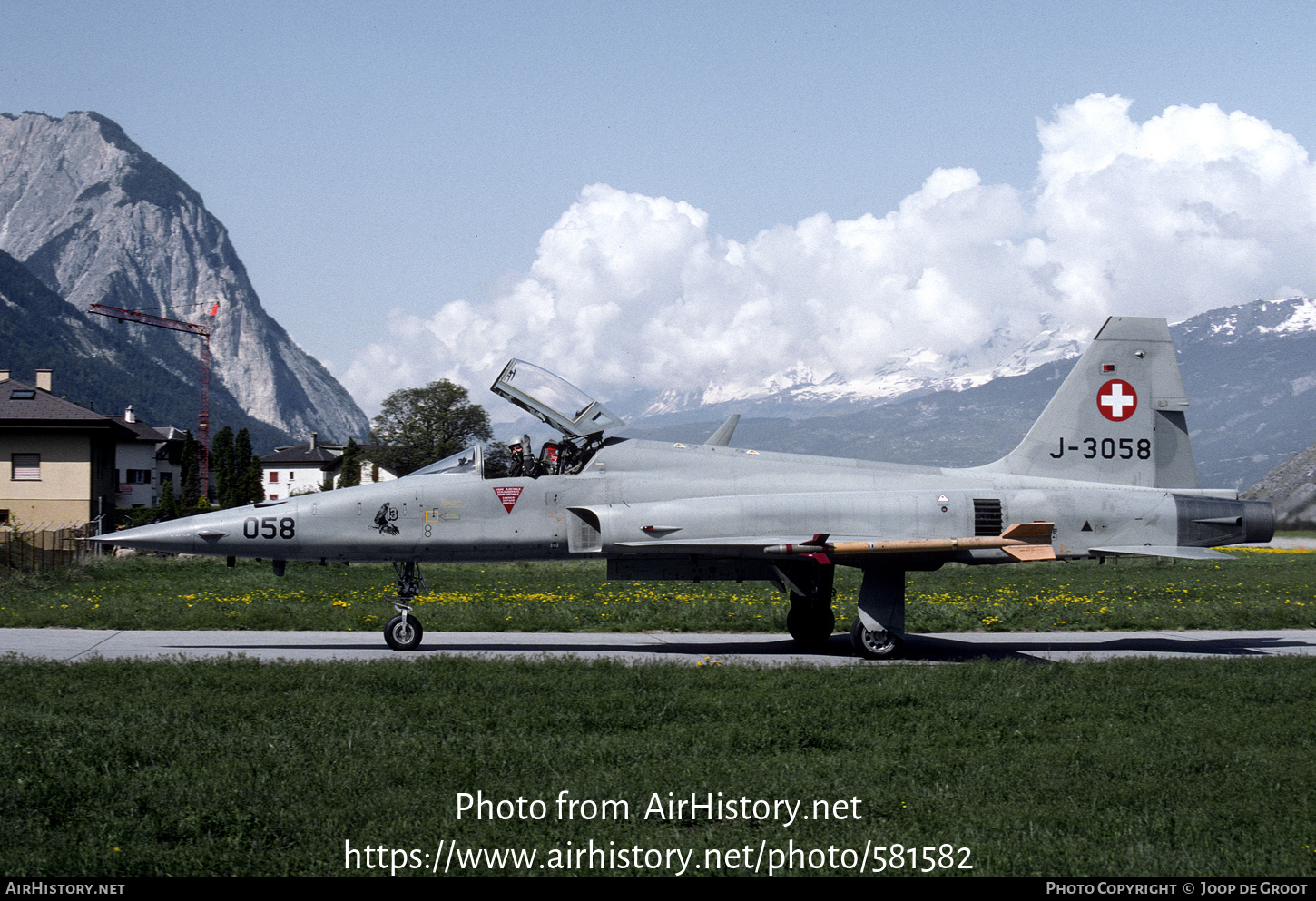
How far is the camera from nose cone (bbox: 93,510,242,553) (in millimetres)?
14172

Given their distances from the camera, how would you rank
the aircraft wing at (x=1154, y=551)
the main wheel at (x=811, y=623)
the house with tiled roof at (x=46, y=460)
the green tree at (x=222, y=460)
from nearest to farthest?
the aircraft wing at (x=1154, y=551)
the main wheel at (x=811, y=623)
the house with tiled roof at (x=46, y=460)
the green tree at (x=222, y=460)

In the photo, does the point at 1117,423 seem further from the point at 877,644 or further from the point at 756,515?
the point at 756,515

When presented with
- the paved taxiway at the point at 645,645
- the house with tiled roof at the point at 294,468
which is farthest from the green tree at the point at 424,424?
the paved taxiway at the point at 645,645

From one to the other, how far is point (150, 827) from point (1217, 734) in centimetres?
800

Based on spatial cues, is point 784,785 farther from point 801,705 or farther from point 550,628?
point 550,628

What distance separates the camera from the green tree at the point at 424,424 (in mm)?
115062

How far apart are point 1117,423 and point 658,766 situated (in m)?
11.5

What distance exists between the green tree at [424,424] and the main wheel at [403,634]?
99729mm

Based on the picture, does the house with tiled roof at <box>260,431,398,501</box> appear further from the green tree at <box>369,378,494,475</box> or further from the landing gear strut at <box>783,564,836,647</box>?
the landing gear strut at <box>783,564,836,647</box>

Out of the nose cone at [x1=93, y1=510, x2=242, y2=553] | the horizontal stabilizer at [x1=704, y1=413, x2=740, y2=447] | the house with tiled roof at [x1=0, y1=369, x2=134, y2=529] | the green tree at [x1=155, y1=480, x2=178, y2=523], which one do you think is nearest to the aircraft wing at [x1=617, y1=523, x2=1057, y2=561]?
the horizontal stabilizer at [x1=704, y1=413, x2=740, y2=447]

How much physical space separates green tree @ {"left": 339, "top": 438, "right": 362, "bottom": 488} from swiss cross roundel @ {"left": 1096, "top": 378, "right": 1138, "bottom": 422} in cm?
8786

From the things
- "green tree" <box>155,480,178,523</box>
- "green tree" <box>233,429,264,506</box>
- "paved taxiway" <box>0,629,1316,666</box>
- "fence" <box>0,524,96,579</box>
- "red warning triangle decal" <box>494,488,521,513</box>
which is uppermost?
"green tree" <box>233,429,264,506</box>

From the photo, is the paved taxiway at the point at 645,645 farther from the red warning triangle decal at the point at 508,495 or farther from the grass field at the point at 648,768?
the grass field at the point at 648,768

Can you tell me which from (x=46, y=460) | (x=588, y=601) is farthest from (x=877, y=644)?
(x=46, y=460)
